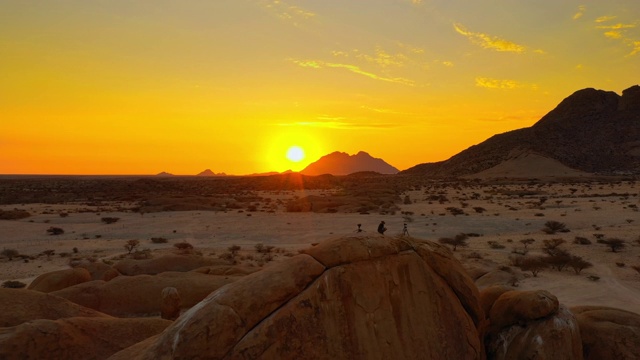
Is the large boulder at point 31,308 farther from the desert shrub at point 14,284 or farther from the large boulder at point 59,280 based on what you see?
the desert shrub at point 14,284

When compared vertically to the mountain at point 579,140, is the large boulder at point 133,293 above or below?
below

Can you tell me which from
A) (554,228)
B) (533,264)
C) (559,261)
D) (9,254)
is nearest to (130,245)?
(9,254)

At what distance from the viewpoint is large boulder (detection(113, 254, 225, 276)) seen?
19703 millimetres

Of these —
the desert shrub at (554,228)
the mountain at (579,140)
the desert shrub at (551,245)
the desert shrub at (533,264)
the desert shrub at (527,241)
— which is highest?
the mountain at (579,140)

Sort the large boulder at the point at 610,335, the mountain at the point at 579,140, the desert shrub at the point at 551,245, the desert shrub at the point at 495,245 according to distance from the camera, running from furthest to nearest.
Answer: the mountain at the point at 579,140, the desert shrub at the point at 495,245, the desert shrub at the point at 551,245, the large boulder at the point at 610,335

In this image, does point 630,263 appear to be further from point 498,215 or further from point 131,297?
point 131,297

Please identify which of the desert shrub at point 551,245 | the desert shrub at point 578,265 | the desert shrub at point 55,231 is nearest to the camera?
the desert shrub at point 578,265

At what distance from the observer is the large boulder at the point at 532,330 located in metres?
8.15

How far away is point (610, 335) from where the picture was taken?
8.88 m

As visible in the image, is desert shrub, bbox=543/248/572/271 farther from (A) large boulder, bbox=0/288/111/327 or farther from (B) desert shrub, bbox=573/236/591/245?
(A) large boulder, bbox=0/288/111/327

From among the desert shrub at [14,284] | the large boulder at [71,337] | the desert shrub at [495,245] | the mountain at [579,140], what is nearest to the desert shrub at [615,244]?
the desert shrub at [495,245]

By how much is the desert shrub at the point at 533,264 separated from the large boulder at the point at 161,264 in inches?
599

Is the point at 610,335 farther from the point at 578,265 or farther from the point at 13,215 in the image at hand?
the point at 13,215

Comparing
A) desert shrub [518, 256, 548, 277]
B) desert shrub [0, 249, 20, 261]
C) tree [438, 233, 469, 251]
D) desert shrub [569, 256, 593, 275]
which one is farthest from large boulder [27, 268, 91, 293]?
desert shrub [569, 256, 593, 275]
